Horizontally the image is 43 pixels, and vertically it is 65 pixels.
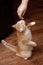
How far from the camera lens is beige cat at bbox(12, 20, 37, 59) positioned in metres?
1.22

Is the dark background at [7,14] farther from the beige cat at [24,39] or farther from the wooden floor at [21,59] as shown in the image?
the beige cat at [24,39]

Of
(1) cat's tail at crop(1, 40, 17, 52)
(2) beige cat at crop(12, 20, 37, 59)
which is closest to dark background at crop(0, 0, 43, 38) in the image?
(1) cat's tail at crop(1, 40, 17, 52)

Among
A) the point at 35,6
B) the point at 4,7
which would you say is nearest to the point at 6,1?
the point at 4,7

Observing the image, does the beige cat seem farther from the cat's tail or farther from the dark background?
the dark background

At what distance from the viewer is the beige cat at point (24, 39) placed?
1.22 metres

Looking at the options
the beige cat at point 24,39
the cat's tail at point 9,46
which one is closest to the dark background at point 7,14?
the cat's tail at point 9,46

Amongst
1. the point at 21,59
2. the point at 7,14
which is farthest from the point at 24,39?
the point at 7,14

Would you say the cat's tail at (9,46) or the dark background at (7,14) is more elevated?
the dark background at (7,14)

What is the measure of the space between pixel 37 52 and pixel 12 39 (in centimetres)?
30

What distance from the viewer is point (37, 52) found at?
4.56 ft

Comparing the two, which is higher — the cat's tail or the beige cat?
the cat's tail

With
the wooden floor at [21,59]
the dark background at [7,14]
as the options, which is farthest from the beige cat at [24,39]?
the dark background at [7,14]

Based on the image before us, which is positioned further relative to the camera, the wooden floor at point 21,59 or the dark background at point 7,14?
the dark background at point 7,14

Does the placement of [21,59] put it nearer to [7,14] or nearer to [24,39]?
[24,39]
